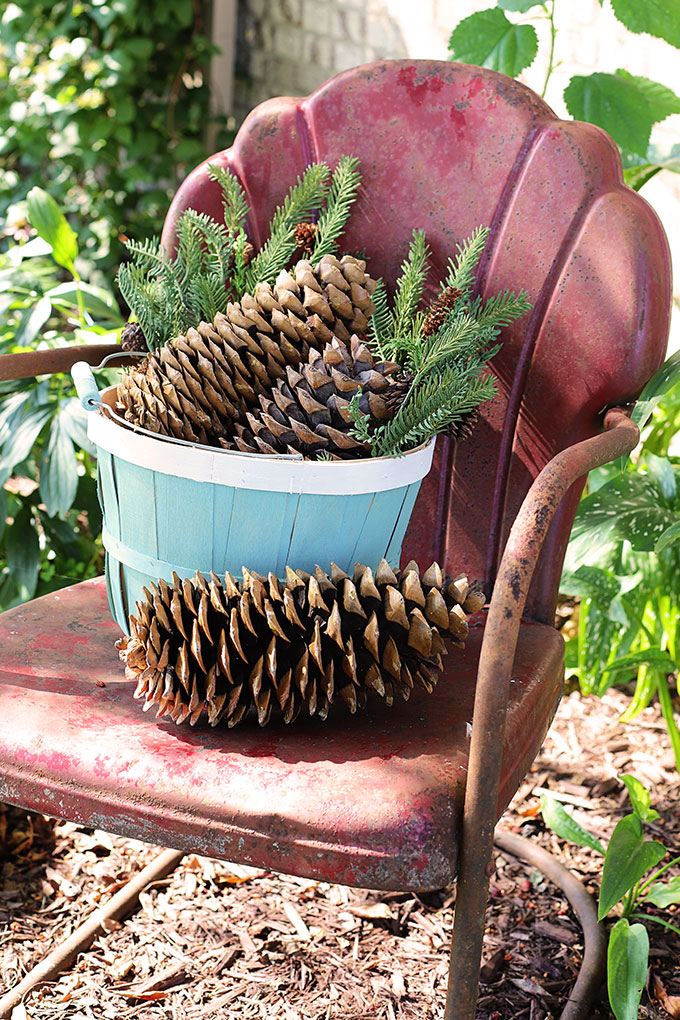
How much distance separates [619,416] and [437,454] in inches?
9.6

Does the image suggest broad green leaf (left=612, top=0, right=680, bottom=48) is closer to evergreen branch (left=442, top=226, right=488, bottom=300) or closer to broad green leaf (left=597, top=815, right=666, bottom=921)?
evergreen branch (left=442, top=226, right=488, bottom=300)

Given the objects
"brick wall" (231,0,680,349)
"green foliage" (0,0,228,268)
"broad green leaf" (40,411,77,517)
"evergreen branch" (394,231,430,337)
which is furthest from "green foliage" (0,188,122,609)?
"green foliage" (0,0,228,268)

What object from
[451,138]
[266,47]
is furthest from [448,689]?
[266,47]

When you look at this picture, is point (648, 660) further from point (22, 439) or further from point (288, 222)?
point (22, 439)

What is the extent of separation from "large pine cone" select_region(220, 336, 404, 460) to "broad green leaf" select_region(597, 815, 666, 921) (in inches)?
21.9

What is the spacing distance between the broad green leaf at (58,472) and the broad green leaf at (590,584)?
2.43ft

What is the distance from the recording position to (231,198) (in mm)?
1200

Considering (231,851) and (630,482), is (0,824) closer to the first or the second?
(231,851)

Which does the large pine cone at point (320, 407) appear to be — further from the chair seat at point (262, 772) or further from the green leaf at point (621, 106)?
the green leaf at point (621, 106)

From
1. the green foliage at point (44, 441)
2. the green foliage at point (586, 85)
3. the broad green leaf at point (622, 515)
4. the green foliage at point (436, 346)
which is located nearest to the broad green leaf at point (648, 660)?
the broad green leaf at point (622, 515)

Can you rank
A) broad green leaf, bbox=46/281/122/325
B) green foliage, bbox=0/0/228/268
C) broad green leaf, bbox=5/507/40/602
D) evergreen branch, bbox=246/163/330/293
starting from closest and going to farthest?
evergreen branch, bbox=246/163/330/293
broad green leaf, bbox=5/507/40/602
broad green leaf, bbox=46/281/122/325
green foliage, bbox=0/0/228/268

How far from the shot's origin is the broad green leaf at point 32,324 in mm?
1624

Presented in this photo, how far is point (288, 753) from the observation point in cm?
85

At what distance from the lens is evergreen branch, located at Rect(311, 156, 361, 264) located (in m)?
1.17
